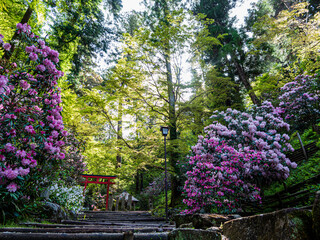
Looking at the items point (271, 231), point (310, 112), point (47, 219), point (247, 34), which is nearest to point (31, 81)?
point (47, 219)

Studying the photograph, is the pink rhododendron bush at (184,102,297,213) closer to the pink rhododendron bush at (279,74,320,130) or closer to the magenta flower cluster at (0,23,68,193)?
the pink rhododendron bush at (279,74,320,130)

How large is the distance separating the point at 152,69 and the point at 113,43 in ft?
19.2

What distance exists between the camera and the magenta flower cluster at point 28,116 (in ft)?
10.2

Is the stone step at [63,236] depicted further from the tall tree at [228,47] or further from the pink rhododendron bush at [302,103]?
the tall tree at [228,47]

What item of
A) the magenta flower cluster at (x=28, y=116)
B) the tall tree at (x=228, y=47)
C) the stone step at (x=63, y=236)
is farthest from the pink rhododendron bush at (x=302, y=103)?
the magenta flower cluster at (x=28, y=116)

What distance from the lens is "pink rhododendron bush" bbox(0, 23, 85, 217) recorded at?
3100mm

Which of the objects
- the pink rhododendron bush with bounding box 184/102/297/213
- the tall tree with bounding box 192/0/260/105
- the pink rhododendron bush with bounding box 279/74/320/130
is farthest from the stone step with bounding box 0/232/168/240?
the tall tree with bounding box 192/0/260/105

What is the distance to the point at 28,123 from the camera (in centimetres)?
348

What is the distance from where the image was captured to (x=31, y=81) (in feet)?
12.5

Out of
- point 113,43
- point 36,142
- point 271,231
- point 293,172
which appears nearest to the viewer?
point 271,231

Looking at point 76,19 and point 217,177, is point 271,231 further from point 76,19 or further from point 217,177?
point 76,19

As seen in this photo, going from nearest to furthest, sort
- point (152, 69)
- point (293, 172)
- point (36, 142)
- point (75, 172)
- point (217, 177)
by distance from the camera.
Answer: point (36, 142) → point (217, 177) → point (293, 172) → point (152, 69) → point (75, 172)

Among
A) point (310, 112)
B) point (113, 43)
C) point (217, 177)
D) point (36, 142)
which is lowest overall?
point (217, 177)

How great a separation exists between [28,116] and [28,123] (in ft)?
0.48
